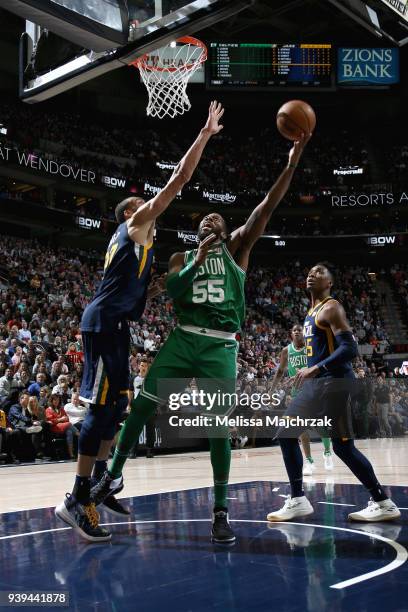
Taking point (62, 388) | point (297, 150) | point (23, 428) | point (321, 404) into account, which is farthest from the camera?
point (62, 388)

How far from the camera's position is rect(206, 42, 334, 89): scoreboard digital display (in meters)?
25.8

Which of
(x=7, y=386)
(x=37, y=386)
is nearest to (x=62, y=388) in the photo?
(x=37, y=386)

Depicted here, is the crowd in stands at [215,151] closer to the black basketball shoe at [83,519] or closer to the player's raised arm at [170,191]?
the player's raised arm at [170,191]

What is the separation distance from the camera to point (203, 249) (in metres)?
4.18

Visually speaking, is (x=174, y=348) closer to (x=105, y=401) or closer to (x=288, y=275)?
(x=105, y=401)

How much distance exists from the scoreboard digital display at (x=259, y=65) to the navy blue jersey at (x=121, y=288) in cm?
2306

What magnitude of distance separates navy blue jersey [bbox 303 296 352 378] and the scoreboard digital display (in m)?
22.5

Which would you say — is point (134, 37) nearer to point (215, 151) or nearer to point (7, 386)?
point (7, 386)

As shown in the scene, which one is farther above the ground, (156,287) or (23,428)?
(156,287)

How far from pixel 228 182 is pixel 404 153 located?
354 inches

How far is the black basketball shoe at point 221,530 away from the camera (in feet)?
13.2

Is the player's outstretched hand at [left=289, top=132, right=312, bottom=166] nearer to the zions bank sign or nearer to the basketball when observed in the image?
the basketball

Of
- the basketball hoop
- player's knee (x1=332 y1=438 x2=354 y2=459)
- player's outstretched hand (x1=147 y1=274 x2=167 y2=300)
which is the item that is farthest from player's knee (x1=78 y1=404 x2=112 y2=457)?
the basketball hoop

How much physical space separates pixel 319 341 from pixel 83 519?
2.17 meters
